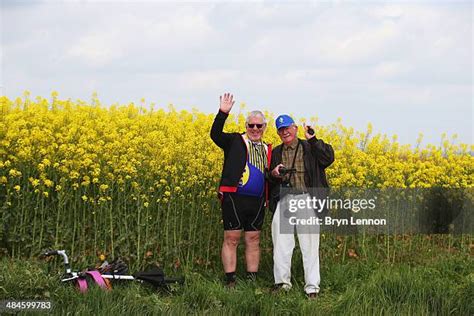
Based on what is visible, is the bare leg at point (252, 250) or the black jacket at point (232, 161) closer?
the black jacket at point (232, 161)

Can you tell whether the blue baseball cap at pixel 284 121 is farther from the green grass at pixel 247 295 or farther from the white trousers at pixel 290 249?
the green grass at pixel 247 295

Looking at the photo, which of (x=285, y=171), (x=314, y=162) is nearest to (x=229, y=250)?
(x=285, y=171)

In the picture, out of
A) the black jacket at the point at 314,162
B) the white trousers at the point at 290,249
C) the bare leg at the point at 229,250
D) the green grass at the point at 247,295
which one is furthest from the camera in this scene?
the bare leg at the point at 229,250

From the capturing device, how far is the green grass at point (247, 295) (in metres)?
6.89

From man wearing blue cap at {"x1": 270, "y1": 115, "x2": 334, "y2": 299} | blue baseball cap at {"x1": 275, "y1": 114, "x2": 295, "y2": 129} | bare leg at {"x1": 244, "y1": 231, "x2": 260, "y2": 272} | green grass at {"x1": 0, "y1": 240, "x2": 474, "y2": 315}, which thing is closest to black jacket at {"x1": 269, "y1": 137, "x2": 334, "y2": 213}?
man wearing blue cap at {"x1": 270, "y1": 115, "x2": 334, "y2": 299}

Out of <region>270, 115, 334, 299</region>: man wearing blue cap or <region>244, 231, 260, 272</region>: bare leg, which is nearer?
<region>270, 115, 334, 299</region>: man wearing blue cap

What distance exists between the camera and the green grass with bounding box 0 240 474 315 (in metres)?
6.89

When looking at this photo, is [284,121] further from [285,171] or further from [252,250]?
[252,250]

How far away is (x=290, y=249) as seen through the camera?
790 centimetres

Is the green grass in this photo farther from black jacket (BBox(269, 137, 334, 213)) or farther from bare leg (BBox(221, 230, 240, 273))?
black jacket (BBox(269, 137, 334, 213))

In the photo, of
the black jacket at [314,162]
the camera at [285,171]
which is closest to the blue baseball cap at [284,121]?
the black jacket at [314,162]

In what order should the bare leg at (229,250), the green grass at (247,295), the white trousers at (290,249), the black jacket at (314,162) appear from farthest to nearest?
the bare leg at (229,250) → the white trousers at (290,249) → the black jacket at (314,162) → the green grass at (247,295)

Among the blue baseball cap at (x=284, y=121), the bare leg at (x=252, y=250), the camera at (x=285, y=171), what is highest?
the blue baseball cap at (x=284, y=121)

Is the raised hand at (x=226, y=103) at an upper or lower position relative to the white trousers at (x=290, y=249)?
upper
